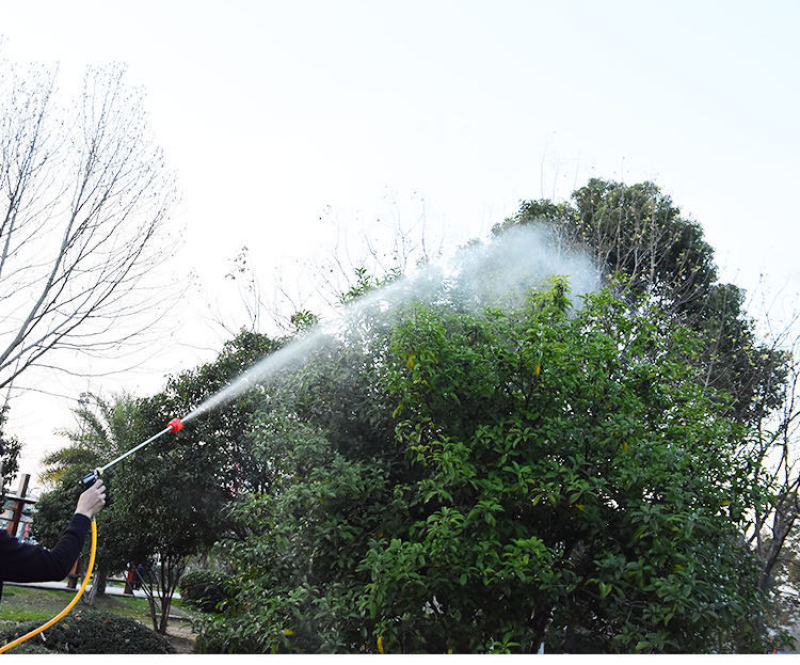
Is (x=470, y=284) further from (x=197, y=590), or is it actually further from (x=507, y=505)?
(x=197, y=590)

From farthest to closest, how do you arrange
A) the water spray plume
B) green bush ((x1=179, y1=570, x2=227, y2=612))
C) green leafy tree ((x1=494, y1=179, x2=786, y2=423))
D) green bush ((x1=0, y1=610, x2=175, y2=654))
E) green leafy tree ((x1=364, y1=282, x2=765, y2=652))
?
green bush ((x1=179, y1=570, x2=227, y2=612)) → green leafy tree ((x1=494, y1=179, x2=786, y2=423)) → green bush ((x1=0, y1=610, x2=175, y2=654)) → the water spray plume → green leafy tree ((x1=364, y1=282, x2=765, y2=652))

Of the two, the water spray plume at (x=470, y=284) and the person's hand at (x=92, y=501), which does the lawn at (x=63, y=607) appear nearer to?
the water spray plume at (x=470, y=284)

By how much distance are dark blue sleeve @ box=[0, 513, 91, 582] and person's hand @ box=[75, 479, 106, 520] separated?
0.14 meters

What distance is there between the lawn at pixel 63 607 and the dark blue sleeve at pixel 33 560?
8.51 meters

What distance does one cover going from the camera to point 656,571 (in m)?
3.60

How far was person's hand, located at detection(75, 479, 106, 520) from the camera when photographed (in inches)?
103

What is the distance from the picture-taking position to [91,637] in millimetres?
6891

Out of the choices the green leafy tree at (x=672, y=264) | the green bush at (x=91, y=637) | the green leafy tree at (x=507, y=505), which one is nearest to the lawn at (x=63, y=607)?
the green bush at (x=91, y=637)

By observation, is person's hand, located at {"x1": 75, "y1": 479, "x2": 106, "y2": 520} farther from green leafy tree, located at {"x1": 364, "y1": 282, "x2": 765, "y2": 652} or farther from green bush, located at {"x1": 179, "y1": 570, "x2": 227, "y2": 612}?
green bush, located at {"x1": 179, "y1": 570, "x2": 227, "y2": 612}

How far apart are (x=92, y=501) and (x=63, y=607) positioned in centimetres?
1381

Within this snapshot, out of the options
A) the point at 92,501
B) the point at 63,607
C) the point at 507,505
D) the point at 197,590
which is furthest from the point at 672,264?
the point at 197,590

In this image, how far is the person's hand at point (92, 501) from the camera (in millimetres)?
2611

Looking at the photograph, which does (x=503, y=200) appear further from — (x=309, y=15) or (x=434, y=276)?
(x=434, y=276)

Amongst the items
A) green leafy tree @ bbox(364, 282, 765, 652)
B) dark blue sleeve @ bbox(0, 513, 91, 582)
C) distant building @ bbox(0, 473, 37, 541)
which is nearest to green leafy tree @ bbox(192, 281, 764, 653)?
green leafy tree @ bbox(364, 282, 765, 652)
